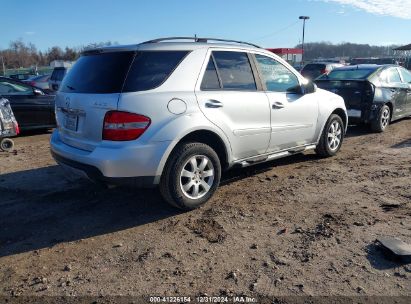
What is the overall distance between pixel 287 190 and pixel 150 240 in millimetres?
2074

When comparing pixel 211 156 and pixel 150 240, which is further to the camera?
pixel 211 156

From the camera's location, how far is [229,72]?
4684 mm

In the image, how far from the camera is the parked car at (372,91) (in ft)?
27.8

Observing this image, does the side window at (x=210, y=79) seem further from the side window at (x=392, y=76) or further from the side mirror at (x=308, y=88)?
the side window at (x=392, y=76)

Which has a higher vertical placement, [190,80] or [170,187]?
[190,80]

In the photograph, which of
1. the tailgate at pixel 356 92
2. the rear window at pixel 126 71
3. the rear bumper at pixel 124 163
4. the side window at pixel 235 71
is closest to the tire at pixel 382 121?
the tailgate at pixel 356 92

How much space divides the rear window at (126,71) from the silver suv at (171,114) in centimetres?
1

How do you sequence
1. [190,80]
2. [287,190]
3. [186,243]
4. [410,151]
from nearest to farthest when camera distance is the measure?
[186,243] → [190,80] → [287,190] → [410,151]

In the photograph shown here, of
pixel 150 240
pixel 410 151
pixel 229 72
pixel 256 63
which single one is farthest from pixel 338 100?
pixel 150 240

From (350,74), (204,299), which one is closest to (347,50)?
(350,74)

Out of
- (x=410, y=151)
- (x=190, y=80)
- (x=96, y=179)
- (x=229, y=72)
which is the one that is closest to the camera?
(x=96, y=179)

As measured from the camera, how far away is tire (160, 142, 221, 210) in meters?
4.08

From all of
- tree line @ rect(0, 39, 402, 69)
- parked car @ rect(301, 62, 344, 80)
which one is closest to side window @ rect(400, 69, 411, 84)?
parked car @ rect(301, 62, 344, 80)

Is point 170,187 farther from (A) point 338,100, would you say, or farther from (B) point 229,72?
(A) point 338,100
